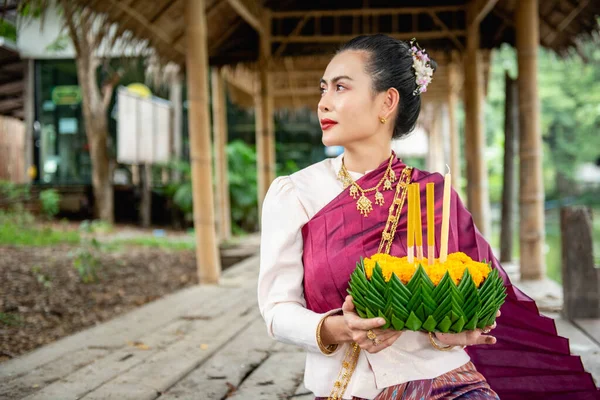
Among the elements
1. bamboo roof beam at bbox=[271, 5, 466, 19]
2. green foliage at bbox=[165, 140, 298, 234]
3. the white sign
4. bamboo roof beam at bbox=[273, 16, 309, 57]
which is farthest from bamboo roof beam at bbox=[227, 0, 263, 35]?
green foliage at bbox=[165, 140, 298, 234]

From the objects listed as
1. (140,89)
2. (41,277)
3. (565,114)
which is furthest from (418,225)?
(565,114)

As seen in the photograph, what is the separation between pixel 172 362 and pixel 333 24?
19.5 feet

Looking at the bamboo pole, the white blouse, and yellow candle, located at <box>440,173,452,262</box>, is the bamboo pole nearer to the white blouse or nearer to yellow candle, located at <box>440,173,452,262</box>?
the white blouse

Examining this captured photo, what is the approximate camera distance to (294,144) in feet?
54.7

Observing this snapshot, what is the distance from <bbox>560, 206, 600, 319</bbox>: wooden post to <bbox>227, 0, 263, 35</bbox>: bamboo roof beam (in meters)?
4.14

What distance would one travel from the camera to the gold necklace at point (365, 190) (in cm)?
151

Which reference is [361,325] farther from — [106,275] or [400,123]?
[106,275]

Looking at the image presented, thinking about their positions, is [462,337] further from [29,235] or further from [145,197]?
[145,197]

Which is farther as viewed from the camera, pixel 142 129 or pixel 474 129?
pixel 142 129

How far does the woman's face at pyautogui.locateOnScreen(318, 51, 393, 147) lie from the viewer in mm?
1555

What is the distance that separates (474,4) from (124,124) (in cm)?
677

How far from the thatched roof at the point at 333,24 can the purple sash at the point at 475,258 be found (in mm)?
5112

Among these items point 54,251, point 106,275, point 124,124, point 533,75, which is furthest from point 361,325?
point 124,124

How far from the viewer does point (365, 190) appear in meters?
1.54
